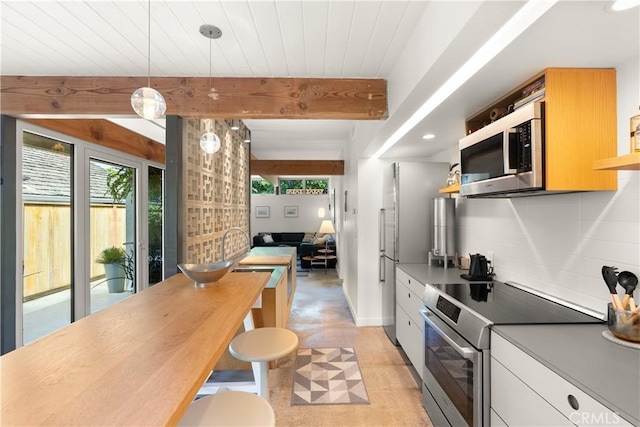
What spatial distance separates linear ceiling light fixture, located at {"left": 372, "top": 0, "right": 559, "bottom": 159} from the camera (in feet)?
3.52

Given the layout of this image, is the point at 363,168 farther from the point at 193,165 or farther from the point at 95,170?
the point at 95,170

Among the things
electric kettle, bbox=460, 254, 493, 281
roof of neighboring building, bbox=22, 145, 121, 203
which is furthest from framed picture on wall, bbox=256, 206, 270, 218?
electric kettle, bbox=460, 254, 493, 281

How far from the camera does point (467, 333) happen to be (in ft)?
A: 5.15

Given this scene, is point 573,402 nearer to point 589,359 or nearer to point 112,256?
point 589,359

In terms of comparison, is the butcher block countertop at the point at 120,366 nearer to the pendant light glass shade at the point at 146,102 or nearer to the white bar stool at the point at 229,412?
the white bar stool at the point at 229,412

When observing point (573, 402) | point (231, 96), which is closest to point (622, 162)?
point (573, 402)

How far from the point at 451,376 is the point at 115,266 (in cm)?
370

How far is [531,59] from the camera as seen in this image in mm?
1390

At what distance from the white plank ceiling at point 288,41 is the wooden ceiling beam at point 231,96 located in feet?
0.22

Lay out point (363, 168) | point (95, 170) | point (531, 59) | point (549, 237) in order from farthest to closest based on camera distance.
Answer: point (363, 168) < point (95, 170) < point (549, 237) < point (531, 59)

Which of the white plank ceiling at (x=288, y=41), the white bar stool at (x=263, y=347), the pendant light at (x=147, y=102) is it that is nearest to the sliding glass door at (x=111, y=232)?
the white plank ceiling at (x=288, y=41)

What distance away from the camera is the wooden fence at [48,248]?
2600 millimetres

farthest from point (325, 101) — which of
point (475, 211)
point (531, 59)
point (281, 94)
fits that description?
point (475, 211)

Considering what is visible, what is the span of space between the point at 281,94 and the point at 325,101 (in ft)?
1.20
